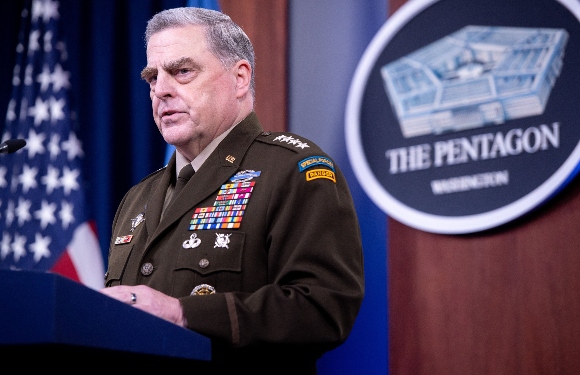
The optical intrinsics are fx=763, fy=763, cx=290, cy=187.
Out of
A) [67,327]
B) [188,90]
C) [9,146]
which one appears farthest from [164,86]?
[67,327]

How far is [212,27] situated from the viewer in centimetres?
177

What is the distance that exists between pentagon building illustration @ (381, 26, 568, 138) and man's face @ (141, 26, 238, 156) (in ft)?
2.80

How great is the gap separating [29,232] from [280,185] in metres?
2.29

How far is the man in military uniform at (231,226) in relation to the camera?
1250 mm

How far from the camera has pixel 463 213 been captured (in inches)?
89.7

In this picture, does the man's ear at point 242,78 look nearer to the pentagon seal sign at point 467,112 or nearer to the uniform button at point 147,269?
the uniform button at point 147,269

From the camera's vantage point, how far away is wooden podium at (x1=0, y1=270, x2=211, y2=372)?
0.81m

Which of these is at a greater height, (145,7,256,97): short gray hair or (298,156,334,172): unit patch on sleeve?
(145,7,256,97): short gray hair

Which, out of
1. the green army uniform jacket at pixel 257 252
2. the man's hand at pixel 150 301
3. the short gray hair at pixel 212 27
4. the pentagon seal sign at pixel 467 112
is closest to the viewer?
the man's hand at pixel 150 301

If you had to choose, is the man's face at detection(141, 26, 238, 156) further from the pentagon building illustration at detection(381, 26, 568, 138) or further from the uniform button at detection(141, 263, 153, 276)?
the pentagon building illustration at detection(381, 26, 568, 138)

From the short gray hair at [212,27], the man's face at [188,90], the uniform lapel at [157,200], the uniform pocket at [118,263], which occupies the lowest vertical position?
the uniform pocket at [118,263]

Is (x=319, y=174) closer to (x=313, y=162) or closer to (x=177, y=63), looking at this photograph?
(x=313, y=162)

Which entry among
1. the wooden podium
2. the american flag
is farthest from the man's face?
the american flag

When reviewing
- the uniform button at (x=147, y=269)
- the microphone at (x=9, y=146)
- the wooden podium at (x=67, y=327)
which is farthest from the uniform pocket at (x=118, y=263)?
the wooden podium at (x=67, y=327)
